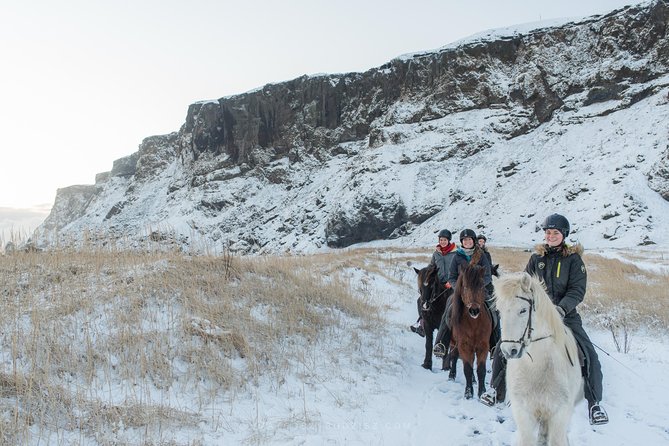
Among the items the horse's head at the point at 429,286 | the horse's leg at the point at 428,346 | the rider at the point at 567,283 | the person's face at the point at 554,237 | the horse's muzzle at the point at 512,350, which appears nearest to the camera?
the horse's muzzle at the point at 512,350

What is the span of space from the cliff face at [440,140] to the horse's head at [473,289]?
24.8 metres

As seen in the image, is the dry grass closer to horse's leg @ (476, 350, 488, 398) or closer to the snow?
the snow

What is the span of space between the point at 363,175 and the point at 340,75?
107ft

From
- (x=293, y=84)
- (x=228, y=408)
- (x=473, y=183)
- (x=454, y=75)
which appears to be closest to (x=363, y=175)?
(x=473, y=183)

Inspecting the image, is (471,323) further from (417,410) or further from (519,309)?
(519,309)

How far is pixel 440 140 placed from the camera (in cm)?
5628

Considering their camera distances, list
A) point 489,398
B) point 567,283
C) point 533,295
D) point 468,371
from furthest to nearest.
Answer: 1. point 468,371
2. point 489,398
3. point 567,283
4. point 533,295

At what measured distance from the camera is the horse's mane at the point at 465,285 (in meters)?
6.18

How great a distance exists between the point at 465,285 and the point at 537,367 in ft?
8.24

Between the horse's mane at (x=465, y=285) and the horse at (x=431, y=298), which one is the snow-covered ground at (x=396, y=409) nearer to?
the horse at (x=431, y=298)

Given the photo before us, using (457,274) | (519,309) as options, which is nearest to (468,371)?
(457,274)

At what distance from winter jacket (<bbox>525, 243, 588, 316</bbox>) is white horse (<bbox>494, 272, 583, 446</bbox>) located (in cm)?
69

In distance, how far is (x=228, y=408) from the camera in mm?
4500

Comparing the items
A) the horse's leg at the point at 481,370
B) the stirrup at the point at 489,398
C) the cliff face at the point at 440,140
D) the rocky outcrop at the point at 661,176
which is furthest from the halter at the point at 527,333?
the rocky outcrop at the point at 661,176
